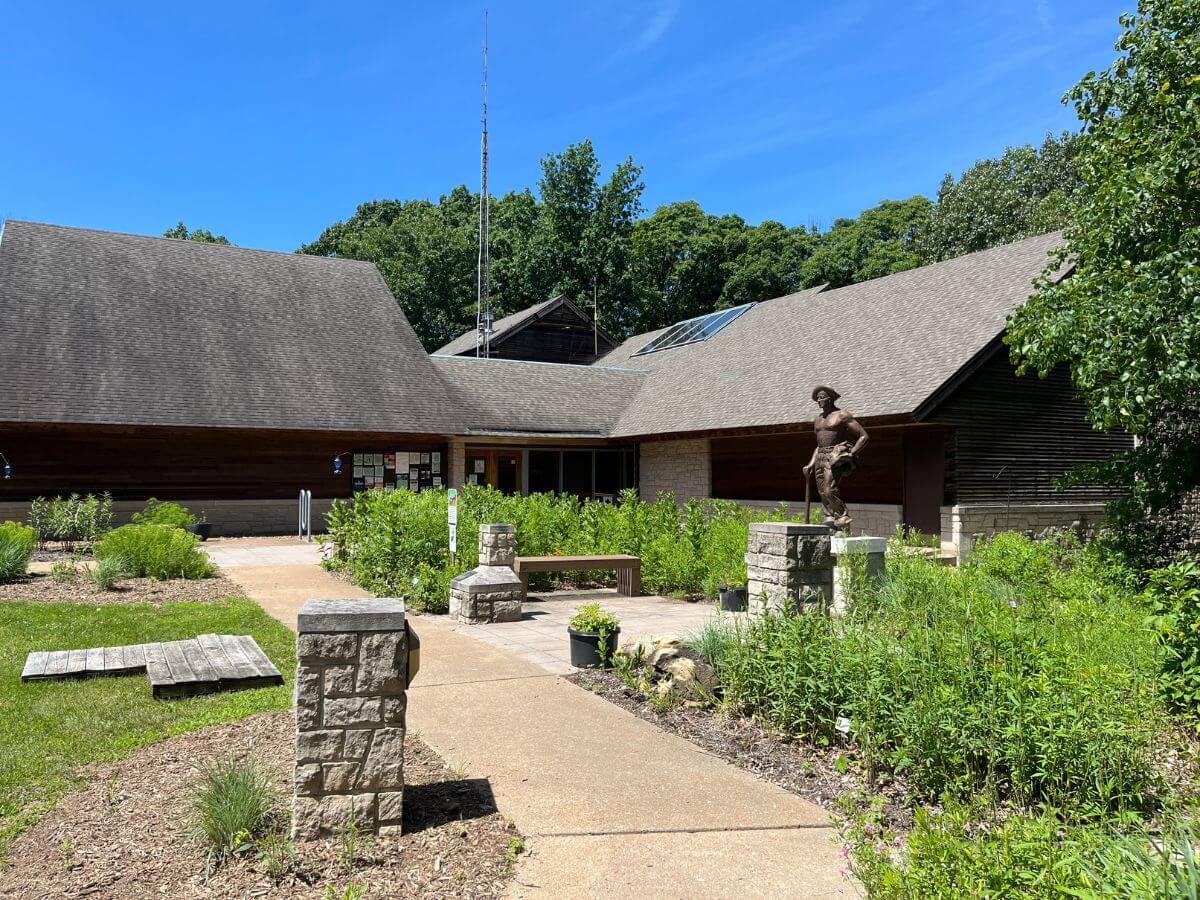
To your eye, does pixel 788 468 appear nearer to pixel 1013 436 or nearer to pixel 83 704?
pixel 1013 436

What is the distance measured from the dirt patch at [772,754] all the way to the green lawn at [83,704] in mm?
2934

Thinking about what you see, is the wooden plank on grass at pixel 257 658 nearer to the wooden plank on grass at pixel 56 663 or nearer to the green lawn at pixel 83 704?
the green lawn at pixel 83 704

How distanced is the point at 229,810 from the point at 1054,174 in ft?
162

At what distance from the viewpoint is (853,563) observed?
8414 millimetres

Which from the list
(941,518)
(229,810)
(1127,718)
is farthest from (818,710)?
(941,518)

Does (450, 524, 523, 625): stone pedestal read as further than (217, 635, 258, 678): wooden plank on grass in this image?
Yes

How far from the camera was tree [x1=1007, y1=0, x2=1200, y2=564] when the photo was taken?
32.3 feet

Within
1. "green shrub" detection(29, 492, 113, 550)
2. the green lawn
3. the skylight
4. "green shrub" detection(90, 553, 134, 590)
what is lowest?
the green lawn

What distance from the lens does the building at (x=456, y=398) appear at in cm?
1725

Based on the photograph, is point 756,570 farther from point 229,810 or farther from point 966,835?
point 229,810

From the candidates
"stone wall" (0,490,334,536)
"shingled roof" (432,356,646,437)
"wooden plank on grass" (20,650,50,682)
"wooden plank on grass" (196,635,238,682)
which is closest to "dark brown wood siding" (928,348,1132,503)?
"shingled roof" (432,356,646,437)

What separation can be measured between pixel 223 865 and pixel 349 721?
815 millimetres

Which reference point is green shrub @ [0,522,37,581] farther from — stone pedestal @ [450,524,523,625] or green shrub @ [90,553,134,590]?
stone pedestal @ [450,524,523,625]

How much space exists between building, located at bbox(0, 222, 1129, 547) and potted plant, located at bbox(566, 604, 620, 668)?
31.8 feet
